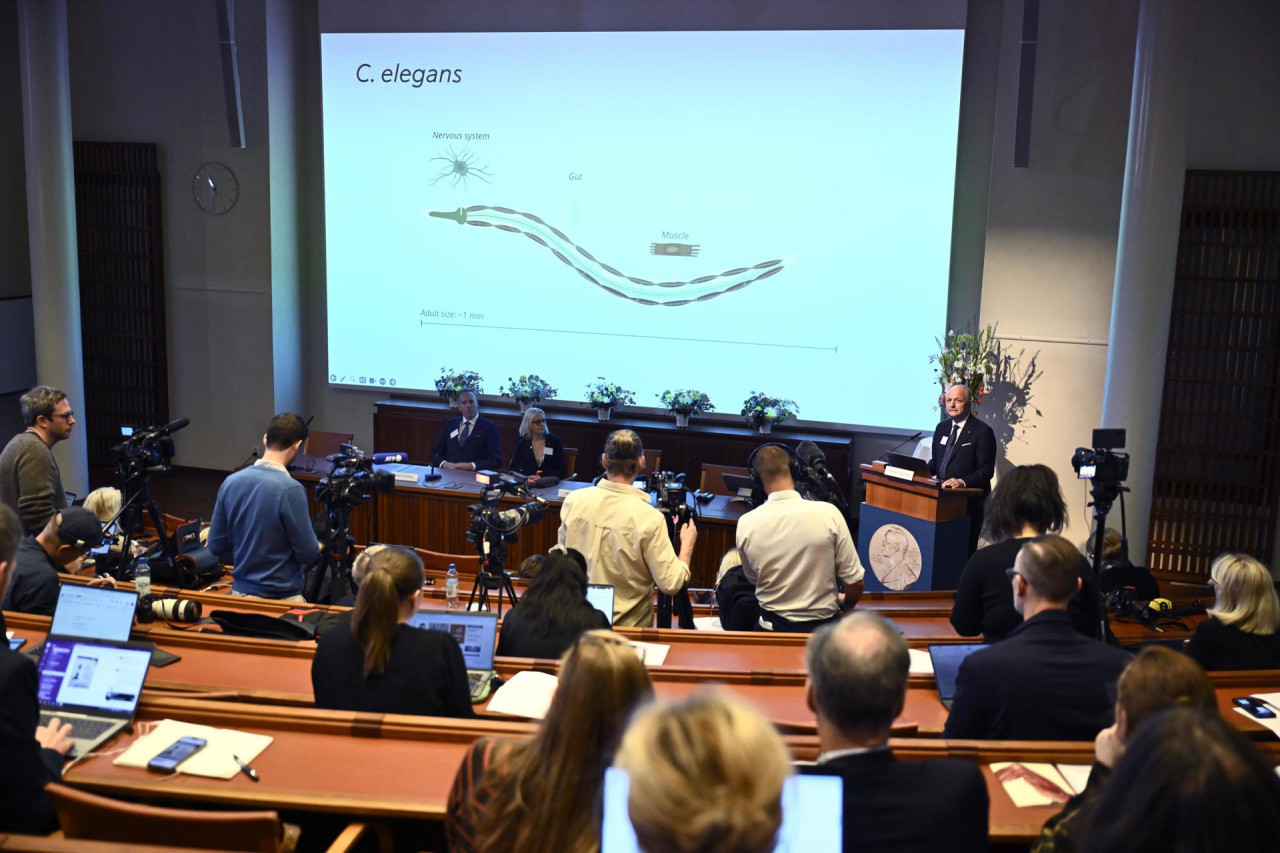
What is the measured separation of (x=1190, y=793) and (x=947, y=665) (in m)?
1.88

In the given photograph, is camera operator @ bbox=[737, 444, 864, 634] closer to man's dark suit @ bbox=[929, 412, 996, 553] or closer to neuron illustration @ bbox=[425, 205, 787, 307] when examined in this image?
man's dark suit @ bbox=[929, 412, 996, 553]

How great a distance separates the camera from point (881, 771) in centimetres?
190

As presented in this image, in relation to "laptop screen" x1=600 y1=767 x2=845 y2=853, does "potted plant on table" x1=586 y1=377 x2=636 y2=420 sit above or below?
above

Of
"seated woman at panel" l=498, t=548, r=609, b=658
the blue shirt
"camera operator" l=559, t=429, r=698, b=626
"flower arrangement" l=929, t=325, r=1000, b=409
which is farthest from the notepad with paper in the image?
"flower arrangement" l=929, t=325, r=1000, b=409

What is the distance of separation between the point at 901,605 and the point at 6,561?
364 cm

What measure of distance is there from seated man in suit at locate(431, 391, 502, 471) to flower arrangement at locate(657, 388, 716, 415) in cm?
140

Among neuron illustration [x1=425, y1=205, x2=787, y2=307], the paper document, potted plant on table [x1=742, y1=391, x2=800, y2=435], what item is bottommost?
the paper document

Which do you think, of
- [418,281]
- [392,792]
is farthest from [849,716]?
[418,281]

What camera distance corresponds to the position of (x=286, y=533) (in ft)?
14.4

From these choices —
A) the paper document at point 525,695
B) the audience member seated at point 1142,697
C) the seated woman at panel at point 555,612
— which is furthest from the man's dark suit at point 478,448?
the audience member seated at point 1142,697

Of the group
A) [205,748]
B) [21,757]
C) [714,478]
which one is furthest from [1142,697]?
[714,478]

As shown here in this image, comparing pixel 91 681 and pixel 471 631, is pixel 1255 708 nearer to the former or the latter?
pixel 471 631

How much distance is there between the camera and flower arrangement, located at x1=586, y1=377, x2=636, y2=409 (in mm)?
8531

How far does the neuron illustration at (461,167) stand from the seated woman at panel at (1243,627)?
265 inches
